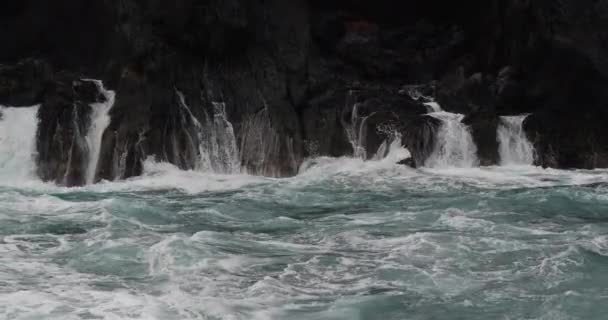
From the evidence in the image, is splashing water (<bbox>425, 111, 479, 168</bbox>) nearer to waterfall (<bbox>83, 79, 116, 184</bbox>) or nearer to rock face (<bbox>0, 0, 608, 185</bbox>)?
rock face (<bbox>0, 0, 608, 185</bbox>)

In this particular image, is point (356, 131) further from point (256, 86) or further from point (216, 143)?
point (216, 143)

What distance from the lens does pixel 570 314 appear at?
823 cm

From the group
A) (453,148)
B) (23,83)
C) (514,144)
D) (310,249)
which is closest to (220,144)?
(23,83)

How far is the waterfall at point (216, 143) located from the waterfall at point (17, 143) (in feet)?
12.5

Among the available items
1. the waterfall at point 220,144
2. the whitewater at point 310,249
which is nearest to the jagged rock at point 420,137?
the whitewater at point 310,249

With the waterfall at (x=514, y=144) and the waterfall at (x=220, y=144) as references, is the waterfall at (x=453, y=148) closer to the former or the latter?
the waterfall at (x=514, y=144)

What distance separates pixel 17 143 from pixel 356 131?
862cm

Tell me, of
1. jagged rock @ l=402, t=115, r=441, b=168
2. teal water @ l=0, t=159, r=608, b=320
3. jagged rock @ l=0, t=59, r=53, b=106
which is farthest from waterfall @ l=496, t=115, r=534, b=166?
jagged rock @ l=0, t=59, r=53, b=106

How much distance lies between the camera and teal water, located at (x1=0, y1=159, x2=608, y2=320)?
28.0 feet

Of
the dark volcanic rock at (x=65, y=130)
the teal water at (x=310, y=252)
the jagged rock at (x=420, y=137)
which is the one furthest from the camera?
the jagged rock at (x=420, y=137)

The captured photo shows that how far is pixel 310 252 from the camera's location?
1114cm

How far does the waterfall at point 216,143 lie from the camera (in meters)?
20.6

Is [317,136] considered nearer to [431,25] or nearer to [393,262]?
[431,25]

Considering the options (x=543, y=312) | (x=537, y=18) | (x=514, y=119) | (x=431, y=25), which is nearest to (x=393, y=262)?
(x=543, y=312)
